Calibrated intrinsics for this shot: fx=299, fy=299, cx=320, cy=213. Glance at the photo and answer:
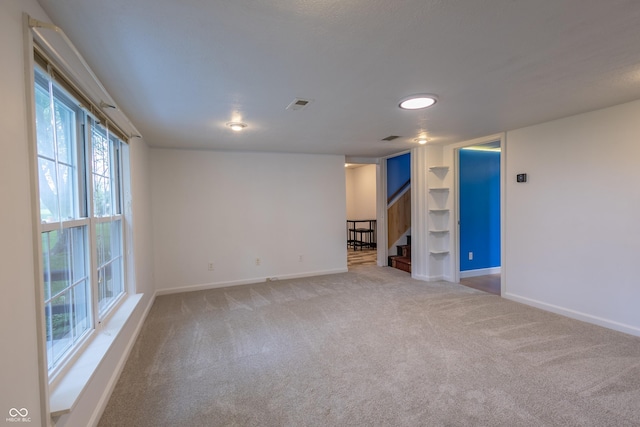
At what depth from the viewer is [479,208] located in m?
5.02

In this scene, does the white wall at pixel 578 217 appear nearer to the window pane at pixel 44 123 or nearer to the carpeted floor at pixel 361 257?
the carpeted floor at pixel 361 257

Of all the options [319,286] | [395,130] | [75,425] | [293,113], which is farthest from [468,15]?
[319,286]

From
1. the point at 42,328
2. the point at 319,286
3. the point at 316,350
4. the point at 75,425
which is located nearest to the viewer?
the point at 42,328

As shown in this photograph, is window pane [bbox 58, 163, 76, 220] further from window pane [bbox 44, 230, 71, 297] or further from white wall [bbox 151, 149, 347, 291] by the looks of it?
white wall [bbox 151, 149, 347, 291]

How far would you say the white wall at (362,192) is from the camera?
875cm

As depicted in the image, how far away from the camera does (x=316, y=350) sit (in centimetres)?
258

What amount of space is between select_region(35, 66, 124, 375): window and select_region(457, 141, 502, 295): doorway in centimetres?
461

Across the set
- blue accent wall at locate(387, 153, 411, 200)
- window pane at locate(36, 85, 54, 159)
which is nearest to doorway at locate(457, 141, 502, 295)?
blue accent wall at locate(387, 153, 411, 200)

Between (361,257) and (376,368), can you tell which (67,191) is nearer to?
(376,368)

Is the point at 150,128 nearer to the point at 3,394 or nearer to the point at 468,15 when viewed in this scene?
the point at 3,394

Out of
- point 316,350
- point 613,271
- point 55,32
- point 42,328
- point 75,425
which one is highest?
point 55,32

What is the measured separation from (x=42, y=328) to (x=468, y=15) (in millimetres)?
2256

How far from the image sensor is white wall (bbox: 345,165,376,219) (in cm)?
875

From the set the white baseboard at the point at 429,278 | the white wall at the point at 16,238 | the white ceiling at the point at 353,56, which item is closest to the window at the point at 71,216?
the white wall at the point at 16,238
